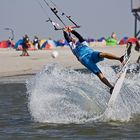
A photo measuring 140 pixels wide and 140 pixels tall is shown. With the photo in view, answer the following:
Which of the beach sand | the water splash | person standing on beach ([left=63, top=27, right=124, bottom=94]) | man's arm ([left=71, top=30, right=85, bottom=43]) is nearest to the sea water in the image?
the water splash

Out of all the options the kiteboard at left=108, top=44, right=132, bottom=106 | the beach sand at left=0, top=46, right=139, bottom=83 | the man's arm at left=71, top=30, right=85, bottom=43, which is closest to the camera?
the kiteboard at left=108, top=44, right=132, bottom=106

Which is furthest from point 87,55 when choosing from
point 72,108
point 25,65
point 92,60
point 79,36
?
point 25,65

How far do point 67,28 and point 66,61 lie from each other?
18492mm

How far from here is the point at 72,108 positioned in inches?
543

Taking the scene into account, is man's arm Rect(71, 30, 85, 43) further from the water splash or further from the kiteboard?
the kiteboard

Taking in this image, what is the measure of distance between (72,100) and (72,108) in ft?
0.78

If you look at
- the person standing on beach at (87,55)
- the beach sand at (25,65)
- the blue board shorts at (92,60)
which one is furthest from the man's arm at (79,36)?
the beach sand at (25,65)

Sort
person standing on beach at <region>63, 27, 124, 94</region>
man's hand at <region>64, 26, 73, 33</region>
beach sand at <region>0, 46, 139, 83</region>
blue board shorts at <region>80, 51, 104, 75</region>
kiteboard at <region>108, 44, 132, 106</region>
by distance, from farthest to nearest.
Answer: beach sand at <region>0, 46, 139, 83</region>, man's hand at <region>64, 26, 73, 33</region>, blue board shorts at <region>80, 51, 104, 75</region>, person standing on beach at <region>63, 27, 124, 94</region>, kiteboard at <region>108, 44, 132, 106</region>

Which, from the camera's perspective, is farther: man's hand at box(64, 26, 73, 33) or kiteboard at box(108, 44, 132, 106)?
man's hand at box(64, 26, 73, 33)

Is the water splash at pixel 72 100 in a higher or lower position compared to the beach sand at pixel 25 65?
higher

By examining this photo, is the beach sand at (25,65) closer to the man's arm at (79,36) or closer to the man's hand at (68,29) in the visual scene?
the man's hand at (68,29)

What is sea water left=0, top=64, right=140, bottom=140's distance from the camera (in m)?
12.5

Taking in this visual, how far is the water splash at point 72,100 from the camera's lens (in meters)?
13.5

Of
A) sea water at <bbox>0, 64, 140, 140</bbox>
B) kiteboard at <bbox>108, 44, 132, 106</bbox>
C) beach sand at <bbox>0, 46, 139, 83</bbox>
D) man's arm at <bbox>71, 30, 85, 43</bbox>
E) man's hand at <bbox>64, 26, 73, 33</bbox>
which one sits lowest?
beach sand at <bbox>0, 46, 139, 83</bbox>
